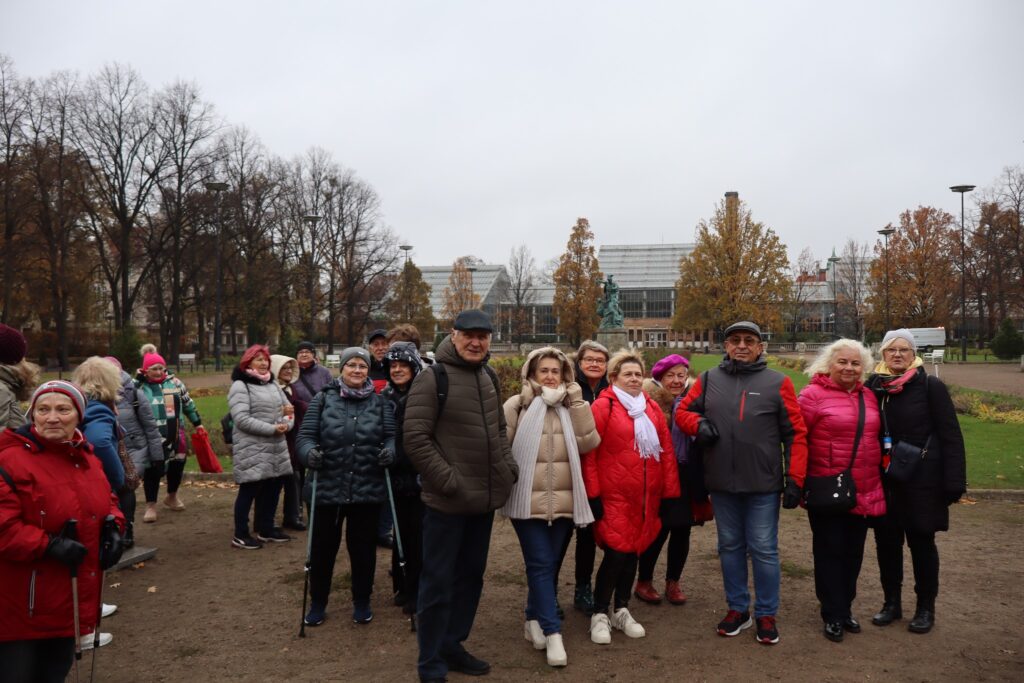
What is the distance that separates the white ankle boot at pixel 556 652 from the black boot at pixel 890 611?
2165 mm

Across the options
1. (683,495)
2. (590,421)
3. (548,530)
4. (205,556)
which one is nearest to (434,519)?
(548,530)

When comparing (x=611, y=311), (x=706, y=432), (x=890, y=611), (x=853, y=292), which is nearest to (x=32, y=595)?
(x=706, y=432)

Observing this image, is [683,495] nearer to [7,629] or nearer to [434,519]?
[434,519]

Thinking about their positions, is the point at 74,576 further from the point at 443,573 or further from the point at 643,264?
the point at 643,264

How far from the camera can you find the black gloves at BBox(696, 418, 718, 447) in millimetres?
4391

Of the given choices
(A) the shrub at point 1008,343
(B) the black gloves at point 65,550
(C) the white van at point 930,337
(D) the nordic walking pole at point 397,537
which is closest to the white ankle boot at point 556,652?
(D) the nordic walking pole at point 397,537

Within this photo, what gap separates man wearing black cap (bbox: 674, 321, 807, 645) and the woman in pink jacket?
7.1 inches

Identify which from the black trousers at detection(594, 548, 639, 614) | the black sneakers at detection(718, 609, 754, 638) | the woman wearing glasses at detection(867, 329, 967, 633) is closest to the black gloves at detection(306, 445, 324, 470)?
the black trousers at detection(594, 548, 639, 614)

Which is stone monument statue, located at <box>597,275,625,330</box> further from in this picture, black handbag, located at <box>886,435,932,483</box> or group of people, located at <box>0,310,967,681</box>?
black handbag, located at <box>886,435,932,483</box>

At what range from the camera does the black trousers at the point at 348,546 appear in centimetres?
469

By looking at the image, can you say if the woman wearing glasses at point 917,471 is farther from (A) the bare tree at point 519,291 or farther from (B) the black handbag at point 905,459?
(A) the bare tree at point 519,291

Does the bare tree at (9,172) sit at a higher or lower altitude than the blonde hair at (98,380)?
higher

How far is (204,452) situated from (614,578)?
622 cm

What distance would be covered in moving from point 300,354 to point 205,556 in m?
2.12
